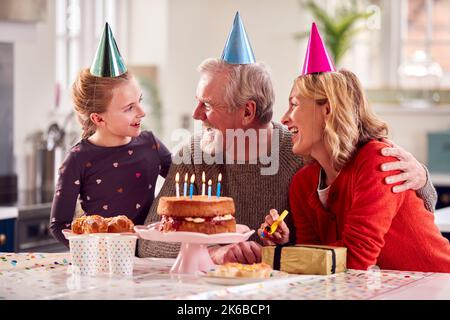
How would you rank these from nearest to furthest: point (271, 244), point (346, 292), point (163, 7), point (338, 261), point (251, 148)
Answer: point (346, 292), point (338, 261), point (271, 244), point (251, 148), point (163, 7)

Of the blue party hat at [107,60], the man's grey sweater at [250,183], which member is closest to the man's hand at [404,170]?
the man's grey sweater at [250,183]

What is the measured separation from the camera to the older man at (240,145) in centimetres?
314

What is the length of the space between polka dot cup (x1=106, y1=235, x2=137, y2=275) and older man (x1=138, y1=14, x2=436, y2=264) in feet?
1.83

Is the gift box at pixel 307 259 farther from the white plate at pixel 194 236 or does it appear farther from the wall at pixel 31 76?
the wall at pixel 31 76

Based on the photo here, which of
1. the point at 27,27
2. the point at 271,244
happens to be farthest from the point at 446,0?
the point at 271,244

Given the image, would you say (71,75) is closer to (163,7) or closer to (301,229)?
(163,7)

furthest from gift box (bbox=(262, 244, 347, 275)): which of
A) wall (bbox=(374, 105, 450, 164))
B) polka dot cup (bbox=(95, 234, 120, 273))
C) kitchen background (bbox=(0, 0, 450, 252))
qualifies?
wall (bbox=(374, 105, 450, 164))

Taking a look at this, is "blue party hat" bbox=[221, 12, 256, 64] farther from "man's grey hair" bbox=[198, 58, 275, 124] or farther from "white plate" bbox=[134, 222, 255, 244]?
Answer: "white plate" bbox=[134, 222, 255, 244]

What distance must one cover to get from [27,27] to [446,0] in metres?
3.33

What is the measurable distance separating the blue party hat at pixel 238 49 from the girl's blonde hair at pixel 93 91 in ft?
1.00

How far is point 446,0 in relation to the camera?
7.23 metres

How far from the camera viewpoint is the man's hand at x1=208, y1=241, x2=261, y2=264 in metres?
2.79

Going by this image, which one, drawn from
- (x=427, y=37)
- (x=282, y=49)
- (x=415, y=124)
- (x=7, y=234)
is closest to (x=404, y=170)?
(x=7, y=234)

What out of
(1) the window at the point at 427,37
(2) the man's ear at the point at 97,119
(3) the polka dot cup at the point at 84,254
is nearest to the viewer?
(3) the polka dot cup at the point at 84,254
